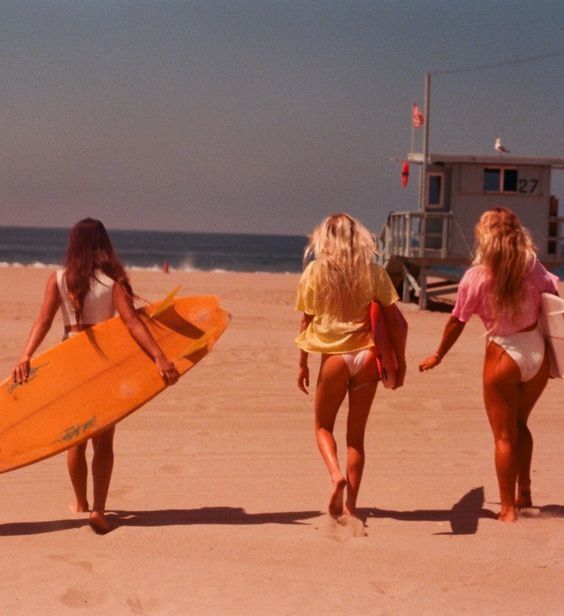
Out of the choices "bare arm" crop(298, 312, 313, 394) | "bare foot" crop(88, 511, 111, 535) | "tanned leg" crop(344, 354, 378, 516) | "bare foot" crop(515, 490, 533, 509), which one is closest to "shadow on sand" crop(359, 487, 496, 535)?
"bare foot" crop(515, 490, 533, 509)

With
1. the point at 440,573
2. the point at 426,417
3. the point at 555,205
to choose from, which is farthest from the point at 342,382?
the point at 555,205

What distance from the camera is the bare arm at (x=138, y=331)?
16.0ft

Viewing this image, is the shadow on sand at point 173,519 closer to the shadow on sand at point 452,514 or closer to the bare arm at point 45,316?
the shadow on sand at point 452,514

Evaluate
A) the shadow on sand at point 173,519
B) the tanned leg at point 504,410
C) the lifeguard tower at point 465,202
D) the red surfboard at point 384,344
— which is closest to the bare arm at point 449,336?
the tanned leg at point 504,410

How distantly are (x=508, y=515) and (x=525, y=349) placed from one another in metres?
0.90

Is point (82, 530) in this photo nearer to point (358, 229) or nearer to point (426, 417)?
point (358, 229)

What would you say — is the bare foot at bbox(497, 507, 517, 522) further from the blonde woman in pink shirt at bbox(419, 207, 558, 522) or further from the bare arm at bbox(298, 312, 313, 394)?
the bare arm at bbox(298, 312, 313, 394)

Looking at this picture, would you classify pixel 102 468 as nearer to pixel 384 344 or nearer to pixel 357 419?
pixel 357 419

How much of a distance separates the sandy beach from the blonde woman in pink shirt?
0.49 m

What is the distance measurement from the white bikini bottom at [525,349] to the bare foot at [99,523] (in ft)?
7.34

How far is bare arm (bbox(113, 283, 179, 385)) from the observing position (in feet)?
16.0

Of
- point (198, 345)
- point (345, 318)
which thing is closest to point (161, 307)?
point (198, 345)

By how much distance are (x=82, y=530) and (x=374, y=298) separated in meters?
1.91

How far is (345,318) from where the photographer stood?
4875mm
